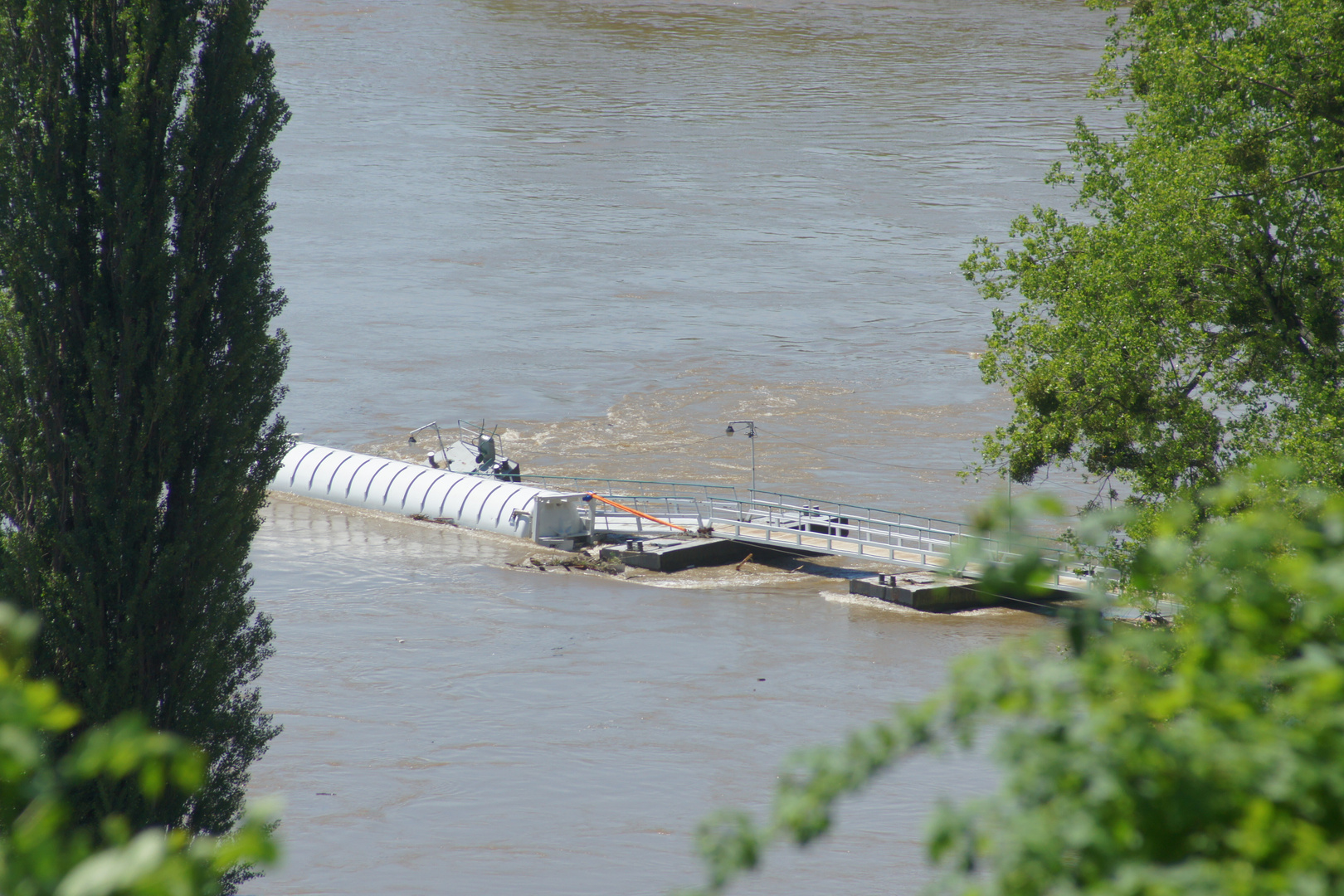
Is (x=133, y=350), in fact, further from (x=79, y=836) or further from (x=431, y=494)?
(x=431, y=494)

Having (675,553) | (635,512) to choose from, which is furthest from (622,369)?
(675,553)

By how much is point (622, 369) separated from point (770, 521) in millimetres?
19039

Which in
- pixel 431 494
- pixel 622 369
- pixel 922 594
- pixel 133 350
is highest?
pixel 622 369

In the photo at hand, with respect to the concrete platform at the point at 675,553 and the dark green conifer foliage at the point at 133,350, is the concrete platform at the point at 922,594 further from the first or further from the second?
the dark green conifer foliage at the point at 133,350

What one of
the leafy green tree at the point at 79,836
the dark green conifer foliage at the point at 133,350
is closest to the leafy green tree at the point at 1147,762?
the leafy green tree at the point at 79,836

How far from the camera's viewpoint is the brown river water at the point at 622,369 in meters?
30.6

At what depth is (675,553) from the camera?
165ft

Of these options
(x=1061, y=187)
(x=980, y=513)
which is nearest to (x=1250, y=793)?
(x=980, y=513)

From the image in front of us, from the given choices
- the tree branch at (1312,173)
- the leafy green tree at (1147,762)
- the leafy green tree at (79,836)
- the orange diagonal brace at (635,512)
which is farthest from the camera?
the orange diagonal brace at (635,512)

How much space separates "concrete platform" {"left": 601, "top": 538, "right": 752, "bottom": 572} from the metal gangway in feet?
1.82

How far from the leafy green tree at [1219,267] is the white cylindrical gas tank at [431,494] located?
31165mm

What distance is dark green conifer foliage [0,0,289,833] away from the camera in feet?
56.2

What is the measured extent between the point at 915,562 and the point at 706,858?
44.4 m

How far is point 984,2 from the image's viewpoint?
6068 inches
